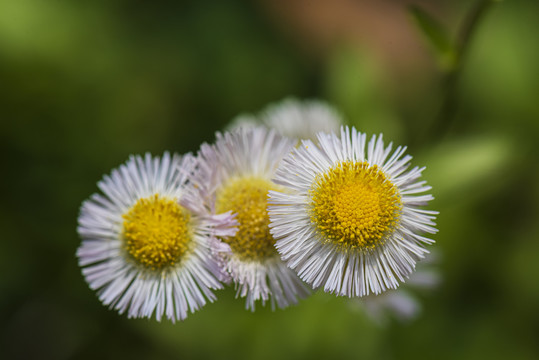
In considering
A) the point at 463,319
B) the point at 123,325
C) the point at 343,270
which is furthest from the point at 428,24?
the point at 123,325

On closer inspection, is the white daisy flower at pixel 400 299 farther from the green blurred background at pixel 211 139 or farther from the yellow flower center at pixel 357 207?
the yellow flower center at pixel 357 207

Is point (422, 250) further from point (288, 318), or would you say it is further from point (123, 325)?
point (123, 325)

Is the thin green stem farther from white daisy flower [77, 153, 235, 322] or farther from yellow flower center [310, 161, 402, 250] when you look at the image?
white daisy flower [77, 153, 235, 322]

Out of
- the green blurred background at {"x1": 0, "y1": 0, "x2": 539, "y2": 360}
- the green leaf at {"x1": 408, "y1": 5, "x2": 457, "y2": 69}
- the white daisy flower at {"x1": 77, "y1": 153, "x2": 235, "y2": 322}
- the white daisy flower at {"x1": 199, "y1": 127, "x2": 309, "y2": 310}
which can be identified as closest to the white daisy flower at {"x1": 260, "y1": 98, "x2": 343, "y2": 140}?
the green blurred background at {"x1": 0, "y1": 0, "x2": 539, "y2": 360}

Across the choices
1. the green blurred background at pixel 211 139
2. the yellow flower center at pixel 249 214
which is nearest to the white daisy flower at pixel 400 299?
the green blurred background at pixel 211 139

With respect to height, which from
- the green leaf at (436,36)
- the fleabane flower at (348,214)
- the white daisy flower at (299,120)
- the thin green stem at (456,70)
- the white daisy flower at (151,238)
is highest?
the thin green stem at (456,70)

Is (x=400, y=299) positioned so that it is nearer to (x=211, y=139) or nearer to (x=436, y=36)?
(x=436, y=36)
